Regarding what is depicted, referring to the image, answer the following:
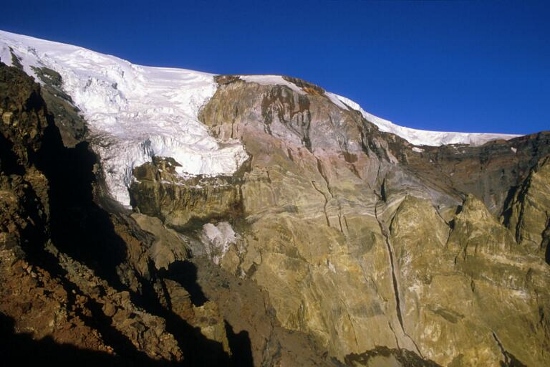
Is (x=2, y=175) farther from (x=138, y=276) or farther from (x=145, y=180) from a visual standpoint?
(x=145, y=180)

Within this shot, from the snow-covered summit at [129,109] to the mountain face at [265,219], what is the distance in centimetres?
29

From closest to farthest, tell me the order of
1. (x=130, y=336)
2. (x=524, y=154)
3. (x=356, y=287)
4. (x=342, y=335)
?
(x=130, y=336) → (x=342, y=335) → (x=356, y=287) → (x=524, y=154)

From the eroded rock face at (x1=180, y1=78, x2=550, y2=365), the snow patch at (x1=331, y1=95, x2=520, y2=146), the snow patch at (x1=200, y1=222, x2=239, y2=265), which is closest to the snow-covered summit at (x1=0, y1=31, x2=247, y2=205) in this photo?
the eroded rock face at (x1=180, y1=78, x2=550, y2=365)

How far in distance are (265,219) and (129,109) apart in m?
26.1

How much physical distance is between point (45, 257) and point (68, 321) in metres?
4.62

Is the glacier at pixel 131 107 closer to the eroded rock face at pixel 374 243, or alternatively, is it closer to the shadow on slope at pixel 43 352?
the eroded rock face at pixel 374 243

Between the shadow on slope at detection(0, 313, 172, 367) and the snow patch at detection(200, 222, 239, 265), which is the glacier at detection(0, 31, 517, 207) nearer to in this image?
the snow patch at detection(200, 222, 239, 265)

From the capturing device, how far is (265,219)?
2195 inches

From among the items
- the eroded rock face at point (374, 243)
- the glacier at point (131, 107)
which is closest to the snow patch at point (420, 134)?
the eroded rock face at point (374, 243)

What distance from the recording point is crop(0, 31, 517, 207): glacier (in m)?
53.8

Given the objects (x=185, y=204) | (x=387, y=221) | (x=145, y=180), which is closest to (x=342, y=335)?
(x=387, y=221)

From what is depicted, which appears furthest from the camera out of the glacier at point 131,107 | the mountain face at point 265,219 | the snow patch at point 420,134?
the snow patch at point 420,134

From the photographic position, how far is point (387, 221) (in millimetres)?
59781

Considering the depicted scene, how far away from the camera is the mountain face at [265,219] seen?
1053 inches
